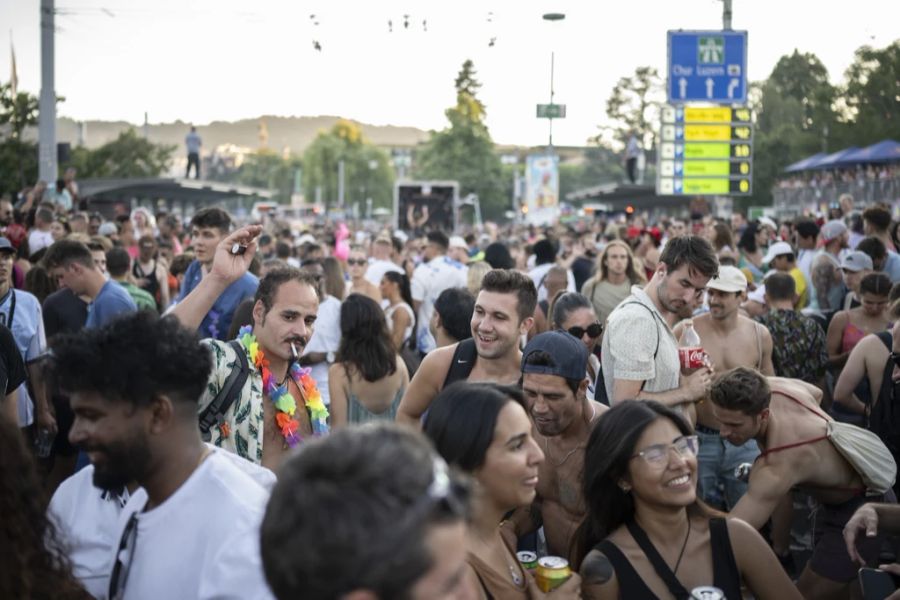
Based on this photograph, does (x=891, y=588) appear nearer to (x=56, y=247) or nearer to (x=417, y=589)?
(x=417, y=589)

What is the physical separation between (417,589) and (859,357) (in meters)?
6.09

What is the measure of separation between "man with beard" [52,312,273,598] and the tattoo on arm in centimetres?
124

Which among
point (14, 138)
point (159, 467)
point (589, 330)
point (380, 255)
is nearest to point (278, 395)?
point (159, 467)

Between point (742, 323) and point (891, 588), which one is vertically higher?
point (742, 323)

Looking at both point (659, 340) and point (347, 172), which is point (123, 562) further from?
point (347, 172)

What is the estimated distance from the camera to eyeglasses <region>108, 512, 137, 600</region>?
2961mm

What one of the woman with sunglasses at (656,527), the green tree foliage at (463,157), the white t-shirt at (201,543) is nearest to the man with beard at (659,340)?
the woman with sunglasses at (656,527)

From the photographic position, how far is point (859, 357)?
7.26 metres

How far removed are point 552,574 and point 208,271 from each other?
4494 millimetres

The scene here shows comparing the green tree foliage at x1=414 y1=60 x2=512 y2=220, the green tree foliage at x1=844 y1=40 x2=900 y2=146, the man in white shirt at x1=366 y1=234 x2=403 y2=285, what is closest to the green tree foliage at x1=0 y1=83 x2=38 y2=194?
the man in white shirt at x1=366 y1=234 x2=403 y2=285

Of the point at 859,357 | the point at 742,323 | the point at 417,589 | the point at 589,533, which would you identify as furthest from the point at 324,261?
the point at 417,589

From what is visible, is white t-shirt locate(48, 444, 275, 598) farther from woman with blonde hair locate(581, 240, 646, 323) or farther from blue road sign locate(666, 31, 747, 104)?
blue road sign locate(666, 31, 747, 104)

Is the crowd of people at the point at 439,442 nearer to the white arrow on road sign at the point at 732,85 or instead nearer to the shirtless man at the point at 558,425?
the shirtless man at the point at 558,425

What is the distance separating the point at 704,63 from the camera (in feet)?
66.7
